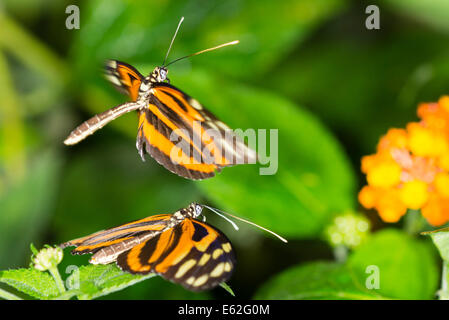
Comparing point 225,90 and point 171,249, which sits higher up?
point 225,90

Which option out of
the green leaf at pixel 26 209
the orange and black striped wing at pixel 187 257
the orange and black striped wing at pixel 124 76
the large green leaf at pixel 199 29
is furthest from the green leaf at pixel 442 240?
the green leaf at pixel 26 209

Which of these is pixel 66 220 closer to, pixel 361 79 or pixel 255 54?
pixel 255 54

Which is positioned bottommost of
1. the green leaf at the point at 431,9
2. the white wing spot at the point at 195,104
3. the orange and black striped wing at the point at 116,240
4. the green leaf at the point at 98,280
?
the green leaf at the point at 98,280

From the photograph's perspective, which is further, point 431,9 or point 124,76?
point 431,9

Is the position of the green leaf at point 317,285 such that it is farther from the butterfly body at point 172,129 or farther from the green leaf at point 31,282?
the green leaf at point 31,282

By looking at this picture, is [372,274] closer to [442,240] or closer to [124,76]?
[442,240]

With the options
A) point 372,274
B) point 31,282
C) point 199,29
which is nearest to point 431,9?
point 199,29

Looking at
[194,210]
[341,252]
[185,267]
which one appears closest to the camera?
[185,267]
